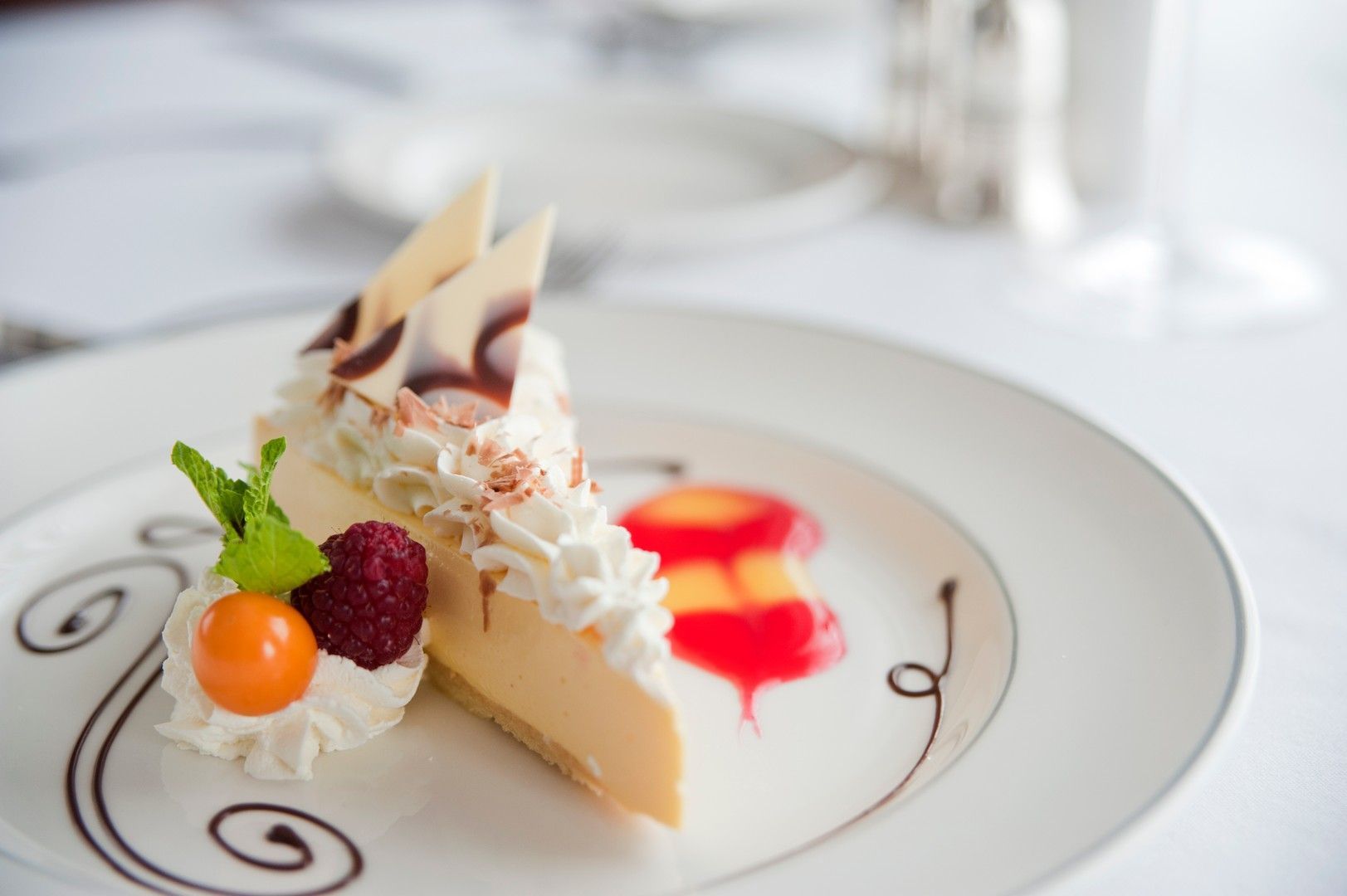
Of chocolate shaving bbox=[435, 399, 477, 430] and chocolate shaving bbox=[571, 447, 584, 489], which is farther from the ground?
chocolate shaving bbox=[435, 399, 477, 430]

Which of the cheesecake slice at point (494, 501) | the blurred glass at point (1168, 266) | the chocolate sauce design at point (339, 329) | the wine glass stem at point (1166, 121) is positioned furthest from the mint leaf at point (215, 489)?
the wine glass stem at point (1166, 121)

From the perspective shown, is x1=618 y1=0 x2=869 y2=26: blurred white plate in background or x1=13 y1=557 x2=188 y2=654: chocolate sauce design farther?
x1=618 y1=0 x2=869 y2=26: blurred white plate in background

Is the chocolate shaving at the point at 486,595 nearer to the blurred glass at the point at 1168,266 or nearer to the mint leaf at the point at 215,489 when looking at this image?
the mint leaf at the point at 215,489

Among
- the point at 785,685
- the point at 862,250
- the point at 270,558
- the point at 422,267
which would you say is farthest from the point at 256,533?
the point at 862,250

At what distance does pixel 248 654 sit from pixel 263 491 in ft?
0.51

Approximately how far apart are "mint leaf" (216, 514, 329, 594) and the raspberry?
22 millimetres

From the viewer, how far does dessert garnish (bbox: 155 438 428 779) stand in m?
1.11

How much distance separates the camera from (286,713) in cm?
115

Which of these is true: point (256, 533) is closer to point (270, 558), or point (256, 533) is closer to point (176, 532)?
point (270, 558)

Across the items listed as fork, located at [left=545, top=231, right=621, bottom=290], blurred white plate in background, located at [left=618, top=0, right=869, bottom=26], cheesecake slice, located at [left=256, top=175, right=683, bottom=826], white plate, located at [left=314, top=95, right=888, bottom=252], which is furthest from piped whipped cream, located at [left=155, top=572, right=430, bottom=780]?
blurred white plate in background, located at [left=618, top=0, right=869, bottom=26]

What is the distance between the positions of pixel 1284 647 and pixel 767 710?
20.6 inches

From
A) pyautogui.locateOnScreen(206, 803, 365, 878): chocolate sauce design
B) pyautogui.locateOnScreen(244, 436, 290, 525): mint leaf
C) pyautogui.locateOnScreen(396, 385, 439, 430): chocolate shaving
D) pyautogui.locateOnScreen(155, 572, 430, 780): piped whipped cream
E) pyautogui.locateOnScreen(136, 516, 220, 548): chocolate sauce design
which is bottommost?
pyautogui.locateOnScreen(206, 803, 365, 878): chocolate sauce design

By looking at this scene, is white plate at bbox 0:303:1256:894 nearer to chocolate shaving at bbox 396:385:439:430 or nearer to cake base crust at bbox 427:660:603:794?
cake base crust at bbox 427:660:603:794

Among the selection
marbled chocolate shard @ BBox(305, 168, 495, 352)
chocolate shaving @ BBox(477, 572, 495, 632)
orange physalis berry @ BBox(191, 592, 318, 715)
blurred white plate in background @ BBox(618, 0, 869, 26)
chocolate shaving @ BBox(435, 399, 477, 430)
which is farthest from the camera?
blurred white plate in background @ BBox(618, 0, 869, 26)
